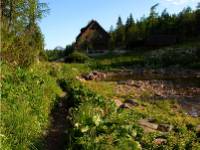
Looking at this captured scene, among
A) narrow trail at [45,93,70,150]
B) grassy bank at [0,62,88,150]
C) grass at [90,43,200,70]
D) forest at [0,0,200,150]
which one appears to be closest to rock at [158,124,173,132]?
forest at [0,0,200,150]

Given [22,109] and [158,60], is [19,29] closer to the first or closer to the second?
[22,109]

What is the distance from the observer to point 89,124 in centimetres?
1263

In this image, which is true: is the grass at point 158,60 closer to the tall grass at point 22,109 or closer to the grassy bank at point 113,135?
the tall grass at point 22,109

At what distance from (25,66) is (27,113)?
9.20m

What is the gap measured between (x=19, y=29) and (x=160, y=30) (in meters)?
68.6

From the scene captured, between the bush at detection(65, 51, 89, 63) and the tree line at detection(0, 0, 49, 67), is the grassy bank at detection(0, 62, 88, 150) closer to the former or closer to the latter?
the tree line at detection(0, 0, 49, 67)

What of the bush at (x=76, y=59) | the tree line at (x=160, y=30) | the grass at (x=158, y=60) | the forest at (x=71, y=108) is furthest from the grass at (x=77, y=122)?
the tree line at (x=160, y=30)

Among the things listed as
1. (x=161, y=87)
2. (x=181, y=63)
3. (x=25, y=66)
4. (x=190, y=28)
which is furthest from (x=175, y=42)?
A: (x=25, y=66)

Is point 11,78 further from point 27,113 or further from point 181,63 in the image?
point 181,63

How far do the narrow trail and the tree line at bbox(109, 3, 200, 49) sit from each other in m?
61.1

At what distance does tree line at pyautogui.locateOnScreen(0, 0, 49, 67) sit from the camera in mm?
19406

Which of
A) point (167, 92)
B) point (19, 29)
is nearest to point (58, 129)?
point (19, 29)

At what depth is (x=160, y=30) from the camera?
290ft

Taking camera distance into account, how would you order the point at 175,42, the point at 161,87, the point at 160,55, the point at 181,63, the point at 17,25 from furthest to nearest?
the point at 175,42 → the point at 160,55 → the point at 181,63 → the point at 161,87 → the point at 17,25
